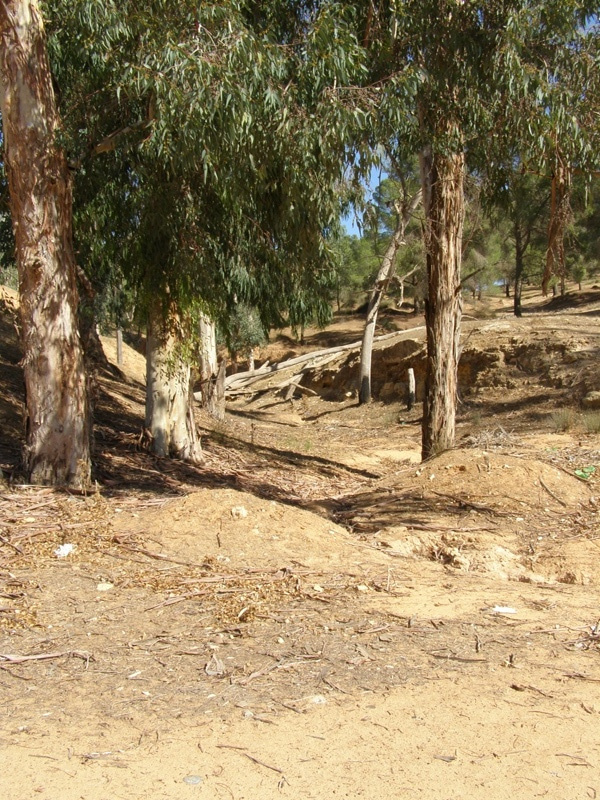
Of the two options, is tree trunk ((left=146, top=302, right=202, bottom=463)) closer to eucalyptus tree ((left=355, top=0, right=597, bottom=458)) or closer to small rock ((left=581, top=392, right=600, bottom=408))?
eucalyptus tree ((left=355, top=0, right=597, bottom=458))

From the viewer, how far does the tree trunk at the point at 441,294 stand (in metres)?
11.2

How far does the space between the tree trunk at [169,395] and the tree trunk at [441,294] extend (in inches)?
136

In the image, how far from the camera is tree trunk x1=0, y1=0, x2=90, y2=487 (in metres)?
7.84

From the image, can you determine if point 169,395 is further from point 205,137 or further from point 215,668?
point 215,668

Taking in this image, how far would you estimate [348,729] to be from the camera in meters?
3.83

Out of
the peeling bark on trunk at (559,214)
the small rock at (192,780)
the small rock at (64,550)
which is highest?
the peeling bark on trunk at (559,214)

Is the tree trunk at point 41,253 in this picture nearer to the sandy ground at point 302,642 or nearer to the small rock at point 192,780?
the sandy ground at point 302,642

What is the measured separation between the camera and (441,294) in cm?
1149

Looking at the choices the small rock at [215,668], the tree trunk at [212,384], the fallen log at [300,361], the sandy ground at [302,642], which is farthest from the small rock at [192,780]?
the fallen log at [300,361]

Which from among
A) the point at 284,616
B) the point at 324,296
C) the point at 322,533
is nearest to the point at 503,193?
the point at 324,296

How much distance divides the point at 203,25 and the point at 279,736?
7020 mm

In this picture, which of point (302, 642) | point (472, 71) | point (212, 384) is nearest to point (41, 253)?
point (302, 642)

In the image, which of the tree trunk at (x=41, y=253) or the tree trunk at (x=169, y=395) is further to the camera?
the tree trunk at (x=169, y=395)

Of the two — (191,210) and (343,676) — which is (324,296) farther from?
(343,676)
